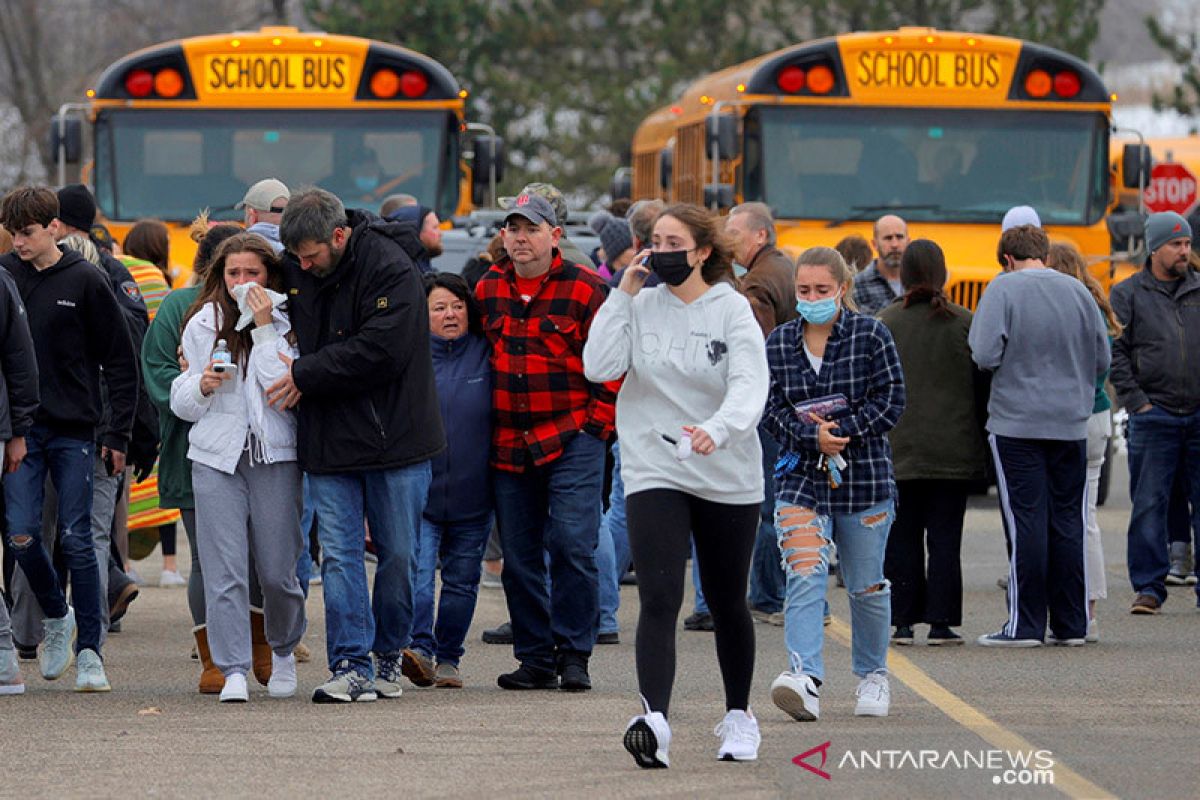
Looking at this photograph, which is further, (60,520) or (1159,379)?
(1159,379)

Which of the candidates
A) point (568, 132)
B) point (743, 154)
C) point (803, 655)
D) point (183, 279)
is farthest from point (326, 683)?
point (568, 132)

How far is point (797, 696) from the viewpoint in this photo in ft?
27.2

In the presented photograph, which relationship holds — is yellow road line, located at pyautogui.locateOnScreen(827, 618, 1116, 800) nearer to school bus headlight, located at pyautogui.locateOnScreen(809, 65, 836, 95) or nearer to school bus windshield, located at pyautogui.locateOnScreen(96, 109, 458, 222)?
school bus headlight, located at pyautogui.locateOnScreen(809, 65, 836, 95)

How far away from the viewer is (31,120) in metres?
43.5

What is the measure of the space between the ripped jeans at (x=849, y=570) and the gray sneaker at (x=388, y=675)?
56.6 inches

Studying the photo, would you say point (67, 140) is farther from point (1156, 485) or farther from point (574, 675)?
point (574, 675)

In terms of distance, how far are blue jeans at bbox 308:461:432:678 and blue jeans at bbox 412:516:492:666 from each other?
457mm

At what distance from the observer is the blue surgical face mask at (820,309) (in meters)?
8.77

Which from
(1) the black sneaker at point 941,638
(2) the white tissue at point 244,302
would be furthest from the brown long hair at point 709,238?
(1) the black sneaker at point 941,638

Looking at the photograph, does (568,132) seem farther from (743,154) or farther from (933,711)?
(933,711)

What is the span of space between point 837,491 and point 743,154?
8848 millimetres

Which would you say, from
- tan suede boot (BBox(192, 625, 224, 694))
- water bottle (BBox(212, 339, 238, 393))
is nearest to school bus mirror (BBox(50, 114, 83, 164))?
tan suede boot (BBox(192, 625, 224, 694))

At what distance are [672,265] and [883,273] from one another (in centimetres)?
566

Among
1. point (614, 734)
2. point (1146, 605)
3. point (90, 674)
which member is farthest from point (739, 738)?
point (1146, 605)
